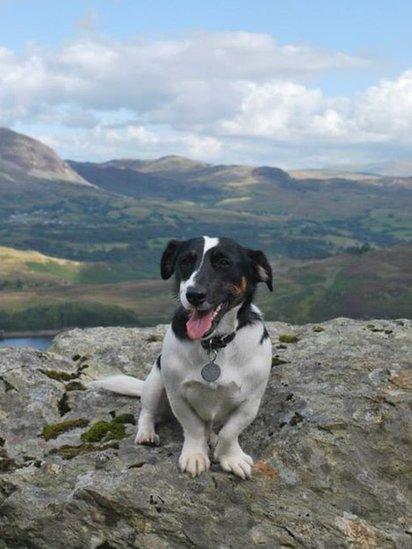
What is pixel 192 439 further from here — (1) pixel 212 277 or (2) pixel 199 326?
(1) pixel 212 277

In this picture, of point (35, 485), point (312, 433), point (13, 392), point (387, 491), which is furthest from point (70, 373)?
point (387, 491)

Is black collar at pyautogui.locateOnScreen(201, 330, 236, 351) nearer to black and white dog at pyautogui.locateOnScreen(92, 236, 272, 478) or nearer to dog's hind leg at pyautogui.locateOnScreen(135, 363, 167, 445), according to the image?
black and white dog at pyautogui.locateOnScreen(92, 236, 272, 478)

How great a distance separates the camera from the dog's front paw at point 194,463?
946 cm

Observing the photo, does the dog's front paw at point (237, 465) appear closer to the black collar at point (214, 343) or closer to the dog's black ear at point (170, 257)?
the black collar at point (214, 343)

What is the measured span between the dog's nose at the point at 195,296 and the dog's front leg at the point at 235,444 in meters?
1.93

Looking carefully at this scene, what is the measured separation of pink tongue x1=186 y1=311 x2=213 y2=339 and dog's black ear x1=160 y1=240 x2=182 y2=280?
1.35 meters

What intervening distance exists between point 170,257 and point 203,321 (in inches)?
63.1

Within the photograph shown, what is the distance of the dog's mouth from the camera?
8977 mm

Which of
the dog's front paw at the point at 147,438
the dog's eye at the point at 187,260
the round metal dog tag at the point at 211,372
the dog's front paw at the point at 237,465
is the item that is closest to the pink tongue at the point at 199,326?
the round metal dog tag at the point at 211,372

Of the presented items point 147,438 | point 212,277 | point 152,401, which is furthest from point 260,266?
point 147,438

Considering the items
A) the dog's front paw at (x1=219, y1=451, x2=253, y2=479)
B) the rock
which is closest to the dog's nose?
the dog's front paw at (x1=219, y1=451, x2=253, y2=479)

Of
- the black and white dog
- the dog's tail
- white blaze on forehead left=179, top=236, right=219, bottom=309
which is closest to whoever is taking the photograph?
white blaze on forehead left=179, top=236, right=219, bottom=309

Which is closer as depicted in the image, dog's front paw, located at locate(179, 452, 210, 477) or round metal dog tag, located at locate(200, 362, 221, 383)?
round metal dog tag, located at locate(200, 362, 221, 383)

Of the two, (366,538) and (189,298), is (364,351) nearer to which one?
(366,538)
